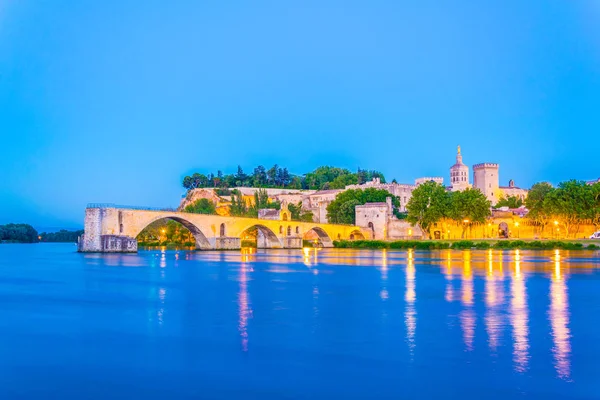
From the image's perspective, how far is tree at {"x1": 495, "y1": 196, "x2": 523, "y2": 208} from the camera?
4021 inches

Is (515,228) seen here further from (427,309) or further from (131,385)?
(131,385)

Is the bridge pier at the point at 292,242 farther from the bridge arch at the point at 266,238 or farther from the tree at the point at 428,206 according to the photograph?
the tree at the point at 428,206

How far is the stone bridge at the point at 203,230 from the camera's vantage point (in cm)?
4659

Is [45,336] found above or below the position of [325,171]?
below

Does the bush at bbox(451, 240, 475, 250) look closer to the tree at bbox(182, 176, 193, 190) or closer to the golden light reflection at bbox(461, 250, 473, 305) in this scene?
the golden light reflection at bbox(461, 250, 473, 305)

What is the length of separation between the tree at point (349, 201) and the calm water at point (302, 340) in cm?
5949

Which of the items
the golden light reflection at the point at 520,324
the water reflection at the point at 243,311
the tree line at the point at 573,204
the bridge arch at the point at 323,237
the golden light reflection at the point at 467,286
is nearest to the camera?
the golden light reflection at the point at 520,324

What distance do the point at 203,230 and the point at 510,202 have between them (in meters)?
60.7

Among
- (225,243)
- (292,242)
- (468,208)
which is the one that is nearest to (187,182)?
(292,242)

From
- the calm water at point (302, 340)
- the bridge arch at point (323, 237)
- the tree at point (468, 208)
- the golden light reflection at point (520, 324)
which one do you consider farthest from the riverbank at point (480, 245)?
the golden light reflection at point (520, 324)

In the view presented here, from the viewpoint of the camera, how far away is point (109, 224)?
46500mm

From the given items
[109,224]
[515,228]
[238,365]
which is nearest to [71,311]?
[238,365]

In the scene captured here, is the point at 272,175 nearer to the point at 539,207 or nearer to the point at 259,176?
the point at 259,176

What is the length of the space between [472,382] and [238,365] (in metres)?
3.63
